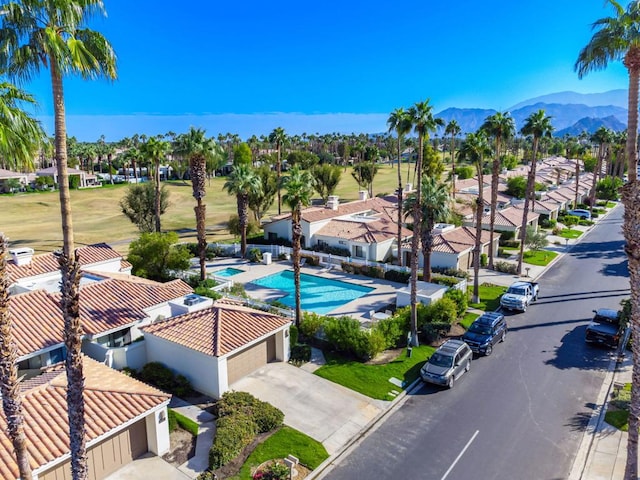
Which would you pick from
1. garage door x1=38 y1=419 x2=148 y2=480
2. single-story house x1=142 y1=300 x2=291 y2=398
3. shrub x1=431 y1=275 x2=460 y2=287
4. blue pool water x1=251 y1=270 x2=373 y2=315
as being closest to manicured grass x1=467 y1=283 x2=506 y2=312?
shrub x1=431 y1=275 x2=460 y2=287

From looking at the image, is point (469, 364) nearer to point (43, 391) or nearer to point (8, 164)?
point (43, 391)

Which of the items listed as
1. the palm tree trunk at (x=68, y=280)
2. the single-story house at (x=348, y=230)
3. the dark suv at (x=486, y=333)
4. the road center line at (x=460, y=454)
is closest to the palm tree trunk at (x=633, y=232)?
the road center line at (x=460, y=454)

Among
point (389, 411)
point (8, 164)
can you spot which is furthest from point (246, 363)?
point (8, 164)

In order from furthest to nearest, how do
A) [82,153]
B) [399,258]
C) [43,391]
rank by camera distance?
[82,153] → [399,258] → [43,391]

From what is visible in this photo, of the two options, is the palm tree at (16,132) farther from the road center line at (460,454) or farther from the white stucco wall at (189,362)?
the road center line at (460,454)

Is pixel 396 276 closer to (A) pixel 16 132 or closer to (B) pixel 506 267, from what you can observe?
(B) pixel 506 267

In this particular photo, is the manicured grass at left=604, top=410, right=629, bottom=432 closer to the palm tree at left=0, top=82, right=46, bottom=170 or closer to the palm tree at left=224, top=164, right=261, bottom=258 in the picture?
the palm tree at left=0, top=82, right=46, bottom=170
